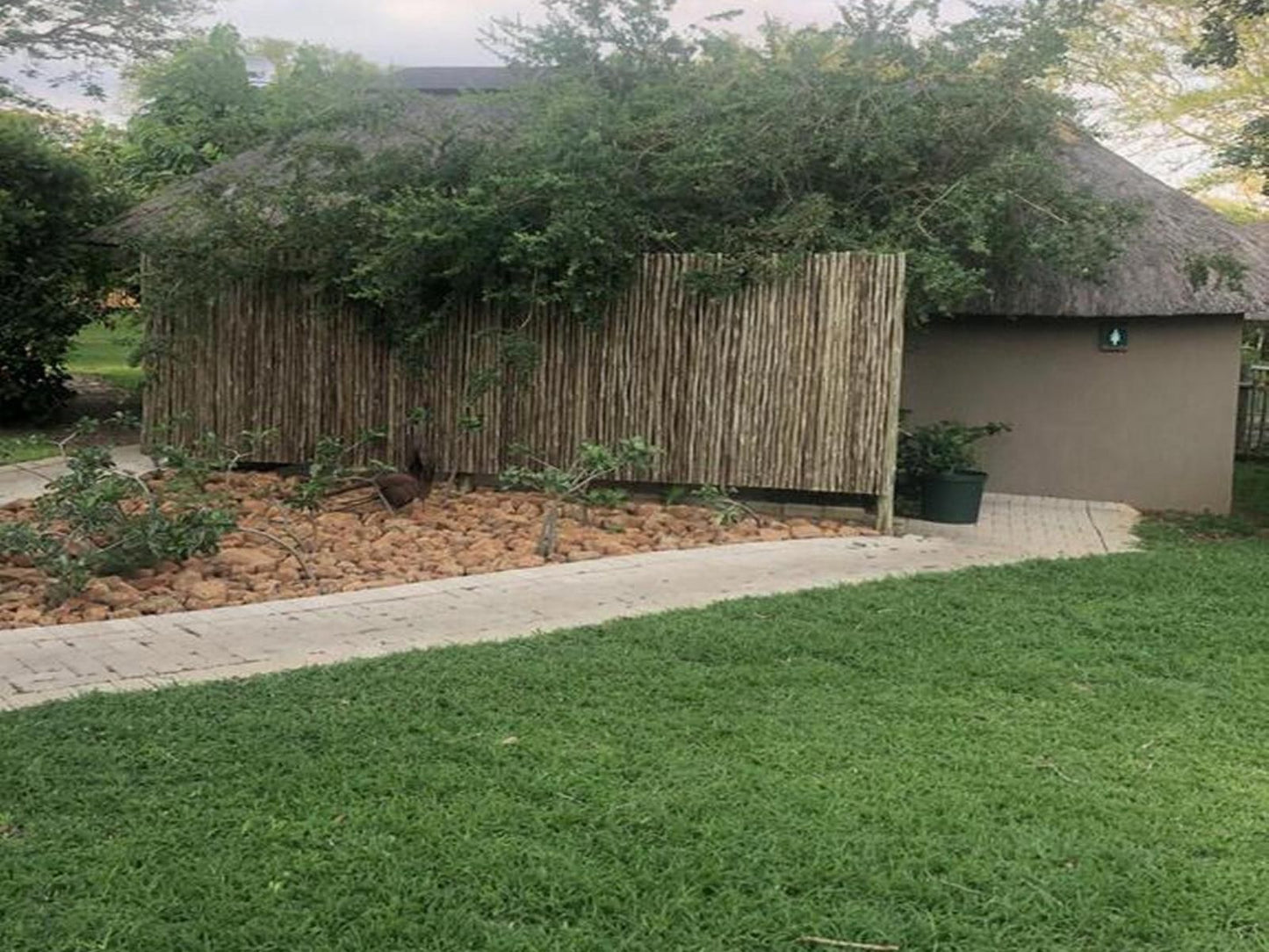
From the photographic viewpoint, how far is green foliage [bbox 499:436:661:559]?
8.06 meters

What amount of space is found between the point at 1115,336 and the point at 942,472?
108 inches

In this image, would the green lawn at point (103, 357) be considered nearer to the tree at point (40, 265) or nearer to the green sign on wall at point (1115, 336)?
the tree at point (40, 265)

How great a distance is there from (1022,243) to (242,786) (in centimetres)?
792

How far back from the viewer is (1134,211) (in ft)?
31.5

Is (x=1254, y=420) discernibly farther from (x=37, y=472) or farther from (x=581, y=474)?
(x=37, y=472)

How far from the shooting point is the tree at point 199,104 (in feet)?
41.0

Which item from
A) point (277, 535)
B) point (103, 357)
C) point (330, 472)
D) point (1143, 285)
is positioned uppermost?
point (1143, 285)

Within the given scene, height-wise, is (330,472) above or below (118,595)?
above

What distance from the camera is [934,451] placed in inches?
396

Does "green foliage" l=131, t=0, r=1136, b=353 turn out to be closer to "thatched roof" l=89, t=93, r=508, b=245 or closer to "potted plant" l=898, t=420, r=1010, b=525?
"thatched roof" l=89, t=93, r=508, b=245

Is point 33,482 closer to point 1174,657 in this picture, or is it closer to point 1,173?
point 1,173

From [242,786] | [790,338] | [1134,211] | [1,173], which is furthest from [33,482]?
[1134,211]

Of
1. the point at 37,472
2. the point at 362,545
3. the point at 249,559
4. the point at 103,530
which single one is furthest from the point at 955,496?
the point at 37,472

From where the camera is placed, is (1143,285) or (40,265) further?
(40,265)
